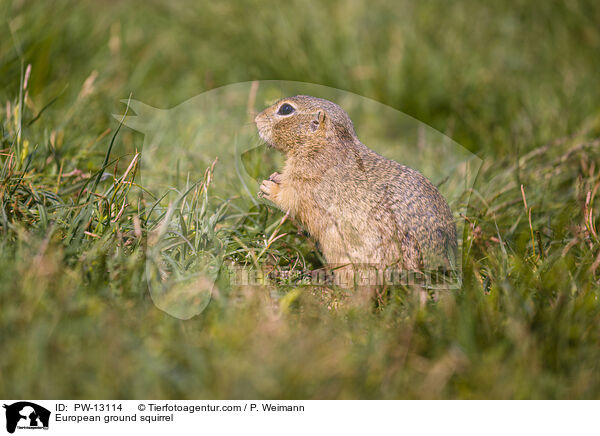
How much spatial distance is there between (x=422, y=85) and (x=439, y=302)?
3655 mm

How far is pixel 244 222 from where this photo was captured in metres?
3.61

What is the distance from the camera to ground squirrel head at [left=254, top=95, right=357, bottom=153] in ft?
10.6

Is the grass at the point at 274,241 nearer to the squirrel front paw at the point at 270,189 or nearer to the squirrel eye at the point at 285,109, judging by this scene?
the squirrel front paw at the point at 270,189

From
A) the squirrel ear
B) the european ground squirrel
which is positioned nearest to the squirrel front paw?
the european ground squirrel

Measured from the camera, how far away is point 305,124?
327 centimetres

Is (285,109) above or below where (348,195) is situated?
above

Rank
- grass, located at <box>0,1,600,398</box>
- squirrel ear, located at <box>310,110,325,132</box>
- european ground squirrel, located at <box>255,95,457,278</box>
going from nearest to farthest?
grass, located at <box>0,1,600,398</box>
european ground squirrel, located at <box>255,95,457,278</box>
squirrel ear, located at <box>310,110,325,132</box>

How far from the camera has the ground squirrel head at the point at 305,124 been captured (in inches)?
128

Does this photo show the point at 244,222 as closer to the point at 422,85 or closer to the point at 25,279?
the point at 25,279

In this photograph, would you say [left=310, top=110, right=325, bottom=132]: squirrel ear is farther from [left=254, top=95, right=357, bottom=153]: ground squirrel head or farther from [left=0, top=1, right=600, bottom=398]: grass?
[left=0, top=1, right=600, bottom=398]: grass

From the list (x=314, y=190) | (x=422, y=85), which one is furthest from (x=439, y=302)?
(x=422, y=85)

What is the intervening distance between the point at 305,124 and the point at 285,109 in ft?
0.51
